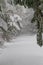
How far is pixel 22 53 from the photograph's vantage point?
1.46 metres

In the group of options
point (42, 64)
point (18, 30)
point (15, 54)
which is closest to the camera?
point (42, 64)

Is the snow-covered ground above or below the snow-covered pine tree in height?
below

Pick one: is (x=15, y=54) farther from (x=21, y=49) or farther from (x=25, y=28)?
(x=25, y=28)

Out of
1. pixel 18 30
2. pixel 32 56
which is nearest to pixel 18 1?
pixel 18 30

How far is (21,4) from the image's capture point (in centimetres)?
160

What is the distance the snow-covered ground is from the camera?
1.38 meters

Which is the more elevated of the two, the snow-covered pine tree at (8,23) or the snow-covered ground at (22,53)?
the snow-covered pine tree at (8,23)

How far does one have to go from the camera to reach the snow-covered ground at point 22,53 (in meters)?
1.38

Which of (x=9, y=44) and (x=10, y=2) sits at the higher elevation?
(x=10, y=2)

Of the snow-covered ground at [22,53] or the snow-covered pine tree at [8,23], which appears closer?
the snow-covered ground at [22,53]

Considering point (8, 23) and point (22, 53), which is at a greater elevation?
point (8, 23)

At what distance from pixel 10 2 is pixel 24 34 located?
0.29 metres

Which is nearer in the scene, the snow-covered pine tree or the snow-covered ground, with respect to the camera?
the snow-covered ground

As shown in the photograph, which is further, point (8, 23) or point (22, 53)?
point (8, 23)
